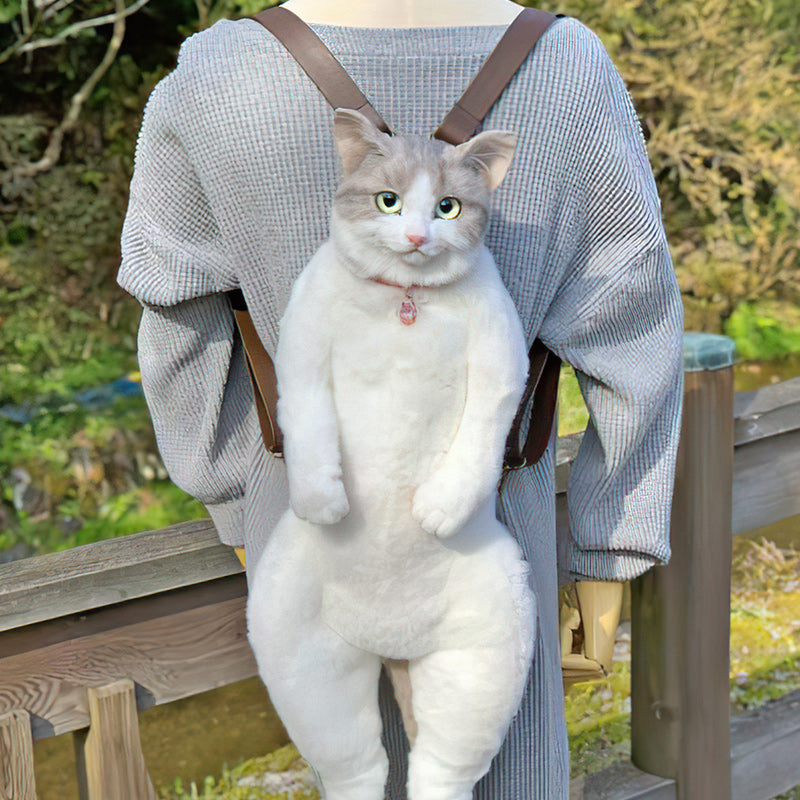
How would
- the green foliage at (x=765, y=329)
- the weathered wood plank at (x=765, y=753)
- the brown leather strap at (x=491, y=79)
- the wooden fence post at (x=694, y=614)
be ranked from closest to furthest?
Result: the brown leather strap at (x=491, y=79) < the wooden fence post at (x=694, y=614) < the weathered wood plank at (x=765, y=753) < the green foliage at (x=765, y=329)

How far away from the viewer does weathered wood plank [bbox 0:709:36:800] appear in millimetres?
1222

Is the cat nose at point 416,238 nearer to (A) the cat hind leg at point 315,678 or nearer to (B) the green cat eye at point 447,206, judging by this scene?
(B) the green cat eye at point 447,206

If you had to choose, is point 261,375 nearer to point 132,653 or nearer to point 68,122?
A: point 132,653

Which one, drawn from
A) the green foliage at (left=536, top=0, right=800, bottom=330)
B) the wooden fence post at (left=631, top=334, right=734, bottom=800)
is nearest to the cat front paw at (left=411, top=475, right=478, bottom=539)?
the wooden fence post at (left=631, top=334, right=734, bottom=800)

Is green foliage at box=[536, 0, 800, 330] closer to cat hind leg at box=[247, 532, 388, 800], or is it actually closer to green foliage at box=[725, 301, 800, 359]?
green foliage at box=[725, 301, 800, 359]

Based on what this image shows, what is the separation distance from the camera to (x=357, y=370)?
92 centimetres

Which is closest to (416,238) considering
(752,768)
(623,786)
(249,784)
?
(623,786)

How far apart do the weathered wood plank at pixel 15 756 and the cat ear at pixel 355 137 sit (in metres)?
0.79

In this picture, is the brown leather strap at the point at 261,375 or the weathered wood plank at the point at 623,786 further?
the weathered wood plank at the point at 623,786

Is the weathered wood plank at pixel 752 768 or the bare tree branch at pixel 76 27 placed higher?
the bare tree branch at pixel 76 27

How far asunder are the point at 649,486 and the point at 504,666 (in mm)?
358

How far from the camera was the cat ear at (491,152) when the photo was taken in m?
0.89

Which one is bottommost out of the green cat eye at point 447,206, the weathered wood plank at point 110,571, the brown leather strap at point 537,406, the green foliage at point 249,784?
the green foliage at point 249,784

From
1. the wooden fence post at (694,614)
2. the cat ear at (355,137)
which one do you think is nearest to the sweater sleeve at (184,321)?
the cat ear at (355,137)
